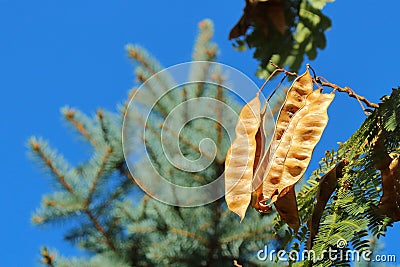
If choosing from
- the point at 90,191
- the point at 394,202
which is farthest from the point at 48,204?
the point at 394,202

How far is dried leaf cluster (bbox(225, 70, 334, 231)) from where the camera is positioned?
143 centimetres

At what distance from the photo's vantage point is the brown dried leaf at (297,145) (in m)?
1.42

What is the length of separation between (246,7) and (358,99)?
349 mm

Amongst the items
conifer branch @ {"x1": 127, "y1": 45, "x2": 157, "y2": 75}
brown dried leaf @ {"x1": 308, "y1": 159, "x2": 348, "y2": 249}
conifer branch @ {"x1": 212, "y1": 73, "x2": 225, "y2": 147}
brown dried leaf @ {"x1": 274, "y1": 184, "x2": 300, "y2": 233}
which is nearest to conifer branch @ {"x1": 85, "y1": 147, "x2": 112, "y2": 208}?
conifer branch @ {"x1": 212, "y1": 73, "x2": 225, "y2": 147}

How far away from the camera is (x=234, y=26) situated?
1.77m

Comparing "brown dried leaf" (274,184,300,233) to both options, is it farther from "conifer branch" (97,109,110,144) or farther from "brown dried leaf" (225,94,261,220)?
"conifer branch" (97,109,110,144)

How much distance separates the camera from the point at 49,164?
14.6 ft

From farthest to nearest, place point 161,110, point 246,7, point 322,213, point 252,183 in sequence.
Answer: point 161,110
point 246,7
point 322,213
point 252,183

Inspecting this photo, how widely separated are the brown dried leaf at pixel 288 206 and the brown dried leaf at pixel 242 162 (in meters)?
0.06

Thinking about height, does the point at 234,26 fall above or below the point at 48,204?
below

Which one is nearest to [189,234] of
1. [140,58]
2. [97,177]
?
[97,177]

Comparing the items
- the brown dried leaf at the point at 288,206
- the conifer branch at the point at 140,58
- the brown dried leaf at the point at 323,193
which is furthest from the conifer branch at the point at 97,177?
the brown dried leaf at the point at 288,206

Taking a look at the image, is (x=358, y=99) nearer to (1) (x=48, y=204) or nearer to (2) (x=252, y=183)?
(2) (x=252, y=183)

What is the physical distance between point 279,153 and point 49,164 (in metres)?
3.16
